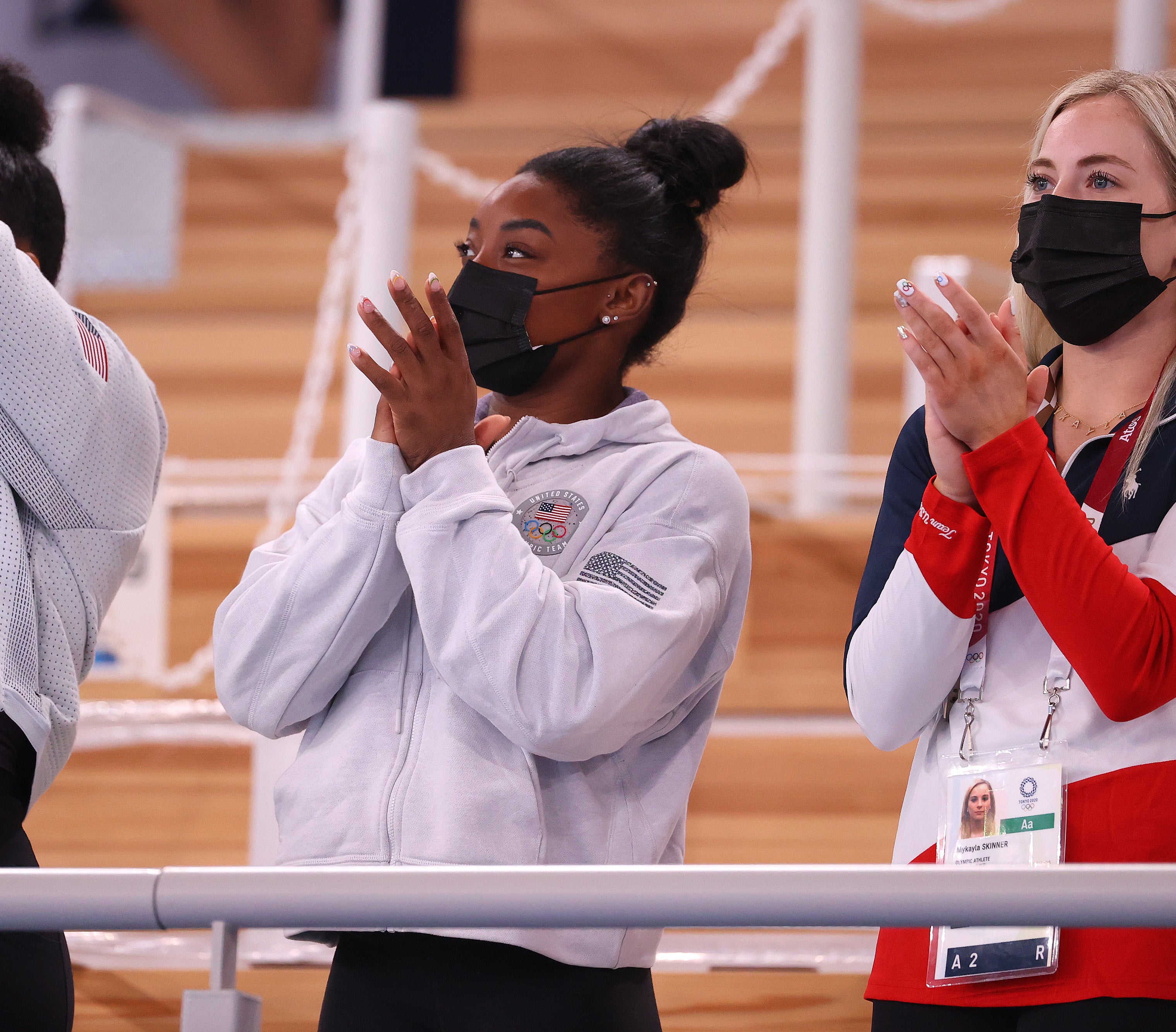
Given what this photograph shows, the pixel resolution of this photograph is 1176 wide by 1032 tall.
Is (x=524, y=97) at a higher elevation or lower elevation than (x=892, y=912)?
higher

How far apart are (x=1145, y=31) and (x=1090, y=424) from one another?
234 cm

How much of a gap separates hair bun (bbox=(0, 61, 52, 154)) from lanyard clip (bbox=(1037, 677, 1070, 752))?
1209 millimetres

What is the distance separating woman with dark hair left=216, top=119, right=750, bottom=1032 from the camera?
1295 millimetres

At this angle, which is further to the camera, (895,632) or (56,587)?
(56,587)

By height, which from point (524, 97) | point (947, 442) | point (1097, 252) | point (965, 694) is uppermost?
point (524, 97)

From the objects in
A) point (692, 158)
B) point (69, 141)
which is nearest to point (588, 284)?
point (692, 158)

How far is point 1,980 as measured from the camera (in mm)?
1284

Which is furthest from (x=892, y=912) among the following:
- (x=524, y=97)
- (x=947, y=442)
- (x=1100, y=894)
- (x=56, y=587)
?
(x=524, y=97)

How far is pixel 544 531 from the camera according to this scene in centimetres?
148

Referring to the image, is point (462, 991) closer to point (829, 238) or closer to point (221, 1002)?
point (221, 1002)

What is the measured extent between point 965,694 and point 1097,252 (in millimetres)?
426

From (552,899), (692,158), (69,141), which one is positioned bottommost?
(552,899)

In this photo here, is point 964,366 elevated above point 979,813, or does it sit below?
above

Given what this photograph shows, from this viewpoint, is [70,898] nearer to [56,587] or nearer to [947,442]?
[56,587]
